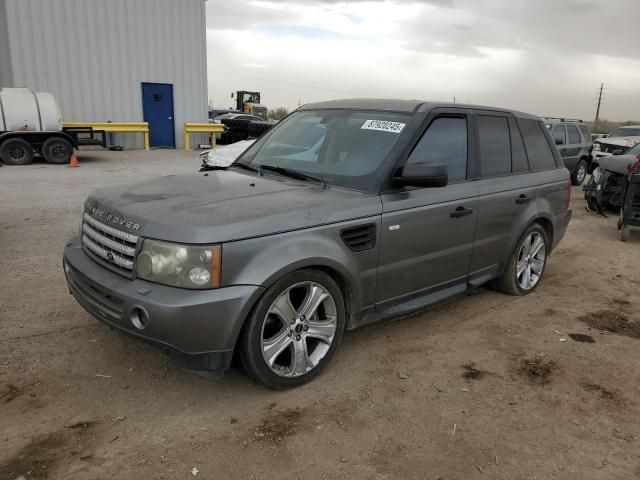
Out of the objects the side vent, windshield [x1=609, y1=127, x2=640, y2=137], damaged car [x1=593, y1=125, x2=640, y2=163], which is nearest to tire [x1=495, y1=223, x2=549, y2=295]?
the side vent

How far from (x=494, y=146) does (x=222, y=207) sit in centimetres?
276

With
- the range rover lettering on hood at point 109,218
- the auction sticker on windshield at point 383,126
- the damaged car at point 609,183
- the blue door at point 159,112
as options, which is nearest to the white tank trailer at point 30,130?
the blue door at point 159,112

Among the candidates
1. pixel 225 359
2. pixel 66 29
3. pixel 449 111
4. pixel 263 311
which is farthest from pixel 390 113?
pixel 66 29

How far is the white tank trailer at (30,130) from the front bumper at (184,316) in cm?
1395

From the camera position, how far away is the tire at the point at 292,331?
3.05 metres

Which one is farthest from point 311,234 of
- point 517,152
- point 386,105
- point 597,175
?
Result: point 597,175

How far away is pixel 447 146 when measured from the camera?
13.9 ft

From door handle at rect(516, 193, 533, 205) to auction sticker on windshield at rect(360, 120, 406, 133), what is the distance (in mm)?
1573

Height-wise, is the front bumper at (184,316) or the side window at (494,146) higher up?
the side window at (494,146)

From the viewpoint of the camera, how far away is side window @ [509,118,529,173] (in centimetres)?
493

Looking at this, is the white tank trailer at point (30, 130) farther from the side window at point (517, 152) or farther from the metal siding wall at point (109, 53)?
the side window at point (517, 152)

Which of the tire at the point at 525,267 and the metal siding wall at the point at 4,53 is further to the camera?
the metal siding wall at the point at 4,53

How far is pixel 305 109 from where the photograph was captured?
4816mm

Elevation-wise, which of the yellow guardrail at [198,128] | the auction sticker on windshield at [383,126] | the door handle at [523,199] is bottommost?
the yellow guardrail at [198,128]
